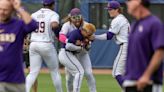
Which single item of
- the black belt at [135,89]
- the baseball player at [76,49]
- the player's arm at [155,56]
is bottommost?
the baseball player at [76,49]

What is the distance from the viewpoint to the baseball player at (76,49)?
1223cm

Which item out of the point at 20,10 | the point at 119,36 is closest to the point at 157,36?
the point at 20,10

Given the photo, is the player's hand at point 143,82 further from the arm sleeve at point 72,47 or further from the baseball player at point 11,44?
the arm sleeve at point 72,47

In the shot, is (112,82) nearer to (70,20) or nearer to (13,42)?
(70,20)

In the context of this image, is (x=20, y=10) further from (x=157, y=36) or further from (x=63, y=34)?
(x=63, y=34)

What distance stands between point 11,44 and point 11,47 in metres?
0.04

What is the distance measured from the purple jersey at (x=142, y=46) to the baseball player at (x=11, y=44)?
1440mm

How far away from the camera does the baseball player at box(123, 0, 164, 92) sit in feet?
22.2

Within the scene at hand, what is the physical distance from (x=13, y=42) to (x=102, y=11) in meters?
15.9

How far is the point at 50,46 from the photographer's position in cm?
1222

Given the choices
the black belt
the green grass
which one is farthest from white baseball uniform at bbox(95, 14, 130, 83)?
the black belt

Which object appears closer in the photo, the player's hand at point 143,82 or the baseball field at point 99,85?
the player's hand at point 143,82

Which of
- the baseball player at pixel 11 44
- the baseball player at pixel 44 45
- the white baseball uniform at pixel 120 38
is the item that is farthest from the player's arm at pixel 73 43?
the baseball player at pixel 11 44

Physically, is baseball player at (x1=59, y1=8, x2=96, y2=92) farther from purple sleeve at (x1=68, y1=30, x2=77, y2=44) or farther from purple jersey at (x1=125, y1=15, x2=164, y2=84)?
purple jersey at (x1=125, y1=15, x2=164, y2=84)
